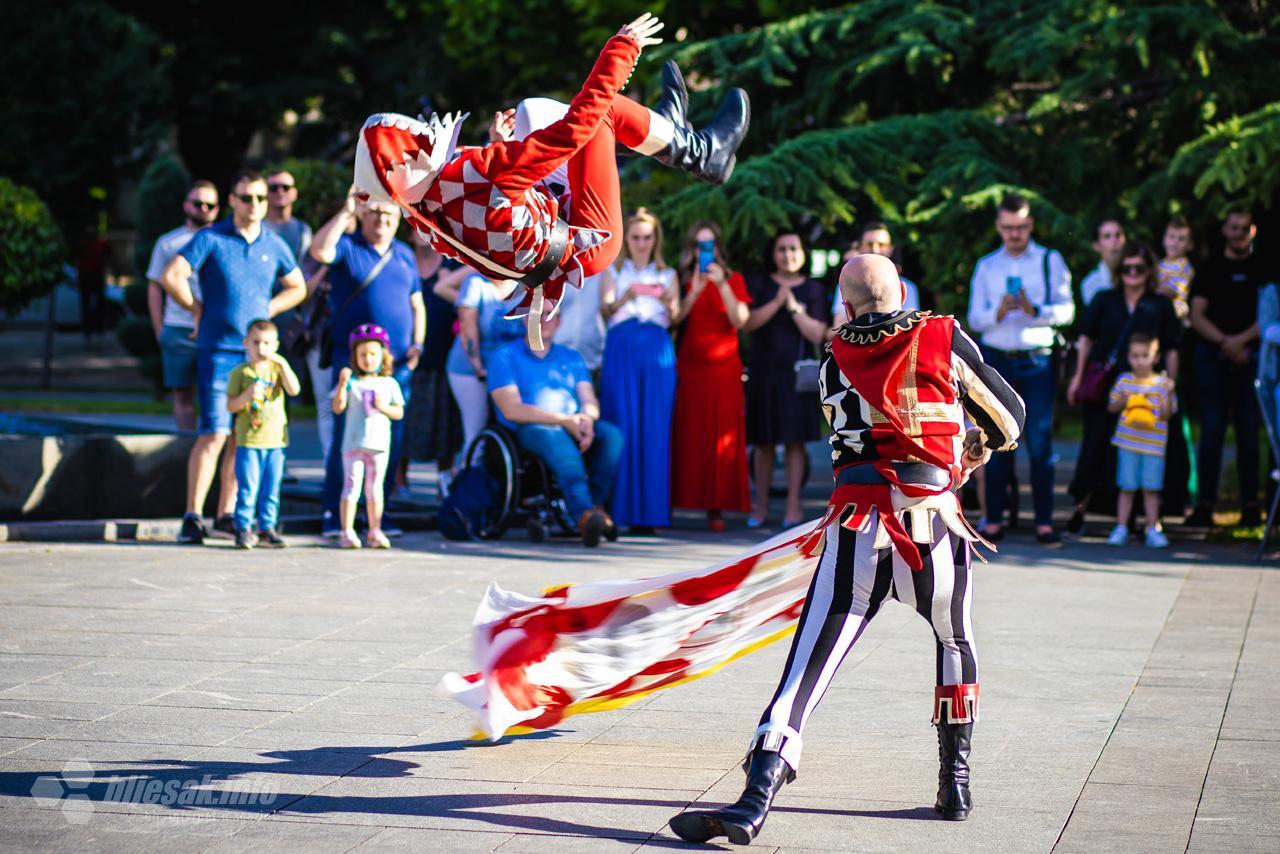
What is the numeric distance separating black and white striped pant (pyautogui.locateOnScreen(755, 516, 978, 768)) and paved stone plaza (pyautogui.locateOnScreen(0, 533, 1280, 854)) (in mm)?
407

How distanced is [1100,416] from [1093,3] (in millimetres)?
3719

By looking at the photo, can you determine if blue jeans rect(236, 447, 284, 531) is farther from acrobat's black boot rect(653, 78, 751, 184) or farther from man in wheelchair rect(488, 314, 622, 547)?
acrobat's black boot rect(653, 78, 751, 184)

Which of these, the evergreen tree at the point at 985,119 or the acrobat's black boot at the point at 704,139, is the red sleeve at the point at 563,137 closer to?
the acrobat's black boot at the point at 704,139

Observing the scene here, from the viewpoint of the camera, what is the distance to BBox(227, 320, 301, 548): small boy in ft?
32.0

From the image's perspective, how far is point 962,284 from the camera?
508 inches

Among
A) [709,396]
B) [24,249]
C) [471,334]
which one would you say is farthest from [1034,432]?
[24,249]

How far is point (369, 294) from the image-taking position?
10555mm

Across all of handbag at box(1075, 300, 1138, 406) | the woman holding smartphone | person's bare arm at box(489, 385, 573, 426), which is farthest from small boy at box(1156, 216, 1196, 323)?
person's bare arm at box(489, 385, 573, 426)

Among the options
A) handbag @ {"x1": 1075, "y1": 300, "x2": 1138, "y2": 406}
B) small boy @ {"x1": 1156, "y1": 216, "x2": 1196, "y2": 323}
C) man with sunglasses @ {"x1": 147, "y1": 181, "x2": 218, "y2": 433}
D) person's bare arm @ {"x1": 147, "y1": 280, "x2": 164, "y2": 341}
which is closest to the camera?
handbag @ {"x1": 1075, "y1": 300, "x2": 1138, "y2": 406}

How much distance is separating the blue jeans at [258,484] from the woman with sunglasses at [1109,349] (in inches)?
202

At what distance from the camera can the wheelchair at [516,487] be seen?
10.6 m

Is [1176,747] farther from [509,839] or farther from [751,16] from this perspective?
[751,16]

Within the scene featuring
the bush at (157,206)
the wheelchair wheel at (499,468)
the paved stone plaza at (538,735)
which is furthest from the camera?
the bush at (157,206)

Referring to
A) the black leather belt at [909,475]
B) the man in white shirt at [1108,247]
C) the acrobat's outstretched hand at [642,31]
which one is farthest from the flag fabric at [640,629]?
→ the man in white shirt at [1108,247]
